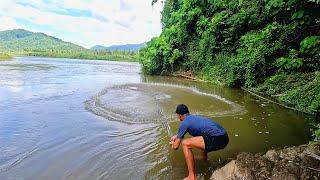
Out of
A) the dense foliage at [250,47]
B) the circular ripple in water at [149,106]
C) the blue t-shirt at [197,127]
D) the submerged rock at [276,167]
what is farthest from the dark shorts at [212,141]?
the circular ripple in water at [149,106]

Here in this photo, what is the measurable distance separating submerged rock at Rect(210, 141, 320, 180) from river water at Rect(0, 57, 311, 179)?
24.8 inches

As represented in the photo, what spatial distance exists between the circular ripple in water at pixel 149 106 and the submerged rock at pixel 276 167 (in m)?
5.38

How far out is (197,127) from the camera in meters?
5.98

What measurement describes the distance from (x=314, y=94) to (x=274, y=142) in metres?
2.49

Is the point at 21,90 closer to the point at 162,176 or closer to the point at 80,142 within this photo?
the point at 80,142

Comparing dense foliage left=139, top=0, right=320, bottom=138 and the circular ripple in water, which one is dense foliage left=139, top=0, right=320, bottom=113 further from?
the circular ripple in water

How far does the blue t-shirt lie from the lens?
235 inches

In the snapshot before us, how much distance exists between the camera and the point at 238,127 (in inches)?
402

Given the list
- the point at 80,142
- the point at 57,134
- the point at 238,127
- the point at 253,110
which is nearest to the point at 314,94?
the point at 238,127

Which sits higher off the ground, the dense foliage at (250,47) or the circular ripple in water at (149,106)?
the dense foliage at (250,47)

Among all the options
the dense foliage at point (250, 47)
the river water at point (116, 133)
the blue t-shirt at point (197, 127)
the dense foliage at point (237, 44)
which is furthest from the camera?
the dense foliage at point (237, 44)

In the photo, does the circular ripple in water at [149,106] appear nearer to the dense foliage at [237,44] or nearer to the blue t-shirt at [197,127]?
the dense foliage at [237,44]

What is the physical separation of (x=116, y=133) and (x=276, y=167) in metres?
4.94

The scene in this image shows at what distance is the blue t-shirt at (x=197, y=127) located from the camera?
5961 mm
